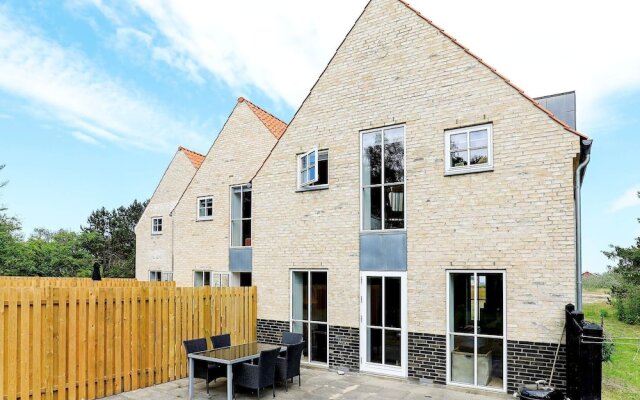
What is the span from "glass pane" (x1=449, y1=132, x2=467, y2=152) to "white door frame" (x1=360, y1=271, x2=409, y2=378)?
9.91ft

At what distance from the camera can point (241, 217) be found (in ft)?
49.3

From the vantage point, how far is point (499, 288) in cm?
829

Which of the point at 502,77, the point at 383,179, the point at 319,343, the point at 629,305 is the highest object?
the point at 502,77

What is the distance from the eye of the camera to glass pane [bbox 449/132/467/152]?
894cm

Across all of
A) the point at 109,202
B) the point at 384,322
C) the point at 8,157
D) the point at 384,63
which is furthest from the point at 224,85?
the point at 109,202

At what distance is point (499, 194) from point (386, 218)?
2599 mm

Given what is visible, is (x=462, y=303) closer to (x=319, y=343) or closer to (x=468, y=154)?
(x=468, y=154)

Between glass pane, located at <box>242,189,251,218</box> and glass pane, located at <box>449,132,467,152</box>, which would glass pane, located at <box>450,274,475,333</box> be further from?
glass pane, located at <box>242,189,251,218</box>

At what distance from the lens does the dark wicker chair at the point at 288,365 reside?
8.23 metres

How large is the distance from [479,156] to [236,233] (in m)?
9.26

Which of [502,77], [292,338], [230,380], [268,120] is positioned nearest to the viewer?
[230,380]

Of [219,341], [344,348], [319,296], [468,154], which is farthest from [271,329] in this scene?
[468,154]

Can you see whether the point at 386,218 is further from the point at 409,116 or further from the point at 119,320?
the point at 119,320

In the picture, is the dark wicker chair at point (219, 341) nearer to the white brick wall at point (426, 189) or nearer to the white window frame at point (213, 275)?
the white brick wall at point (426, 189)
